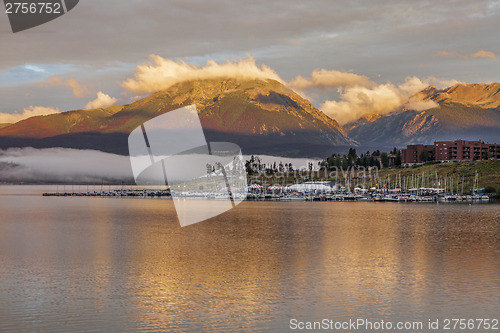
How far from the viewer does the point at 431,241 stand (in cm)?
8738

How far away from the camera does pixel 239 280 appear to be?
54.3 metres

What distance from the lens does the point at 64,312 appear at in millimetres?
42031

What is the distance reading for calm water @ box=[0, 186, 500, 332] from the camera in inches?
1629

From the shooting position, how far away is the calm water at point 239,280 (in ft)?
136

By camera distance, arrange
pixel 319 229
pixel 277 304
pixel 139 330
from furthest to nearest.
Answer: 1. pixel 319 229
2. pixel 277 304
3. pixel 139 330

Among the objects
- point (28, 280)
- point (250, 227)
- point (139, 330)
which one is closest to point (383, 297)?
point (139, 330)

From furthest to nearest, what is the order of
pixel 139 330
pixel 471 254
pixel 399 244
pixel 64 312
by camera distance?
pixel 399 244 → pixel 471 254 → pixel 64 312 → pixel 139 330

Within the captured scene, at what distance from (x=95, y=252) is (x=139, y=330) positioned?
135ft

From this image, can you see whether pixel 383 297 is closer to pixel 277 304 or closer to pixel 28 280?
pixel 277 304

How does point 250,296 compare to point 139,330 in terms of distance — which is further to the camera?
point 250,296

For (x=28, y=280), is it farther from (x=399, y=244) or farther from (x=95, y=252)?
(x=399, y=244)

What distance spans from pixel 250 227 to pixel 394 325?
3062 inches

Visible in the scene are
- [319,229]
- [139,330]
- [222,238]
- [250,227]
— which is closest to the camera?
[139,330]

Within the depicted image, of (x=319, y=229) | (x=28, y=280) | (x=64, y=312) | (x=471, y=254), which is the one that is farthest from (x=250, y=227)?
(x=64, y=312)
